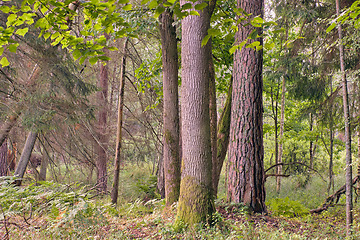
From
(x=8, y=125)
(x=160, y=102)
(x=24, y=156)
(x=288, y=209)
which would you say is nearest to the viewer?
(x=288, y=209)

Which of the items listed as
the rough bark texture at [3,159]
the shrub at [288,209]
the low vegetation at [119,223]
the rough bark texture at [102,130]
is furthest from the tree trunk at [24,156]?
the shrub at [288,209]

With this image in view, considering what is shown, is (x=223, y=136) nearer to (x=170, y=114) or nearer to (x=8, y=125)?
(x=170, y=114)

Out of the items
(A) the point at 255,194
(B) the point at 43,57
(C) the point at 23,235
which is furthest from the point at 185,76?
(B) the point at 43,57

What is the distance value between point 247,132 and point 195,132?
3.81 feet

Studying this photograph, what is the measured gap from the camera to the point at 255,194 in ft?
14.9

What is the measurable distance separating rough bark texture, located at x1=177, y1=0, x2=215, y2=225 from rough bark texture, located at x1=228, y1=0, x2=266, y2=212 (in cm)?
85

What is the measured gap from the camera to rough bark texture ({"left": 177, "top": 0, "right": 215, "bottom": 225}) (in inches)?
152

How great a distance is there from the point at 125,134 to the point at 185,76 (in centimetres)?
723

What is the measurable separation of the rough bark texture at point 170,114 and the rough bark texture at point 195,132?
1.54 meters

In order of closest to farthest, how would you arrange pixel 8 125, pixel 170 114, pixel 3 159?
1. pixel 170 114
2. pixel 8 125
3. pixel 3 159

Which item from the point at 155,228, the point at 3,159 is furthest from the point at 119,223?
the point at 3,159

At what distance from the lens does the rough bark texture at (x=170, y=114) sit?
554cm

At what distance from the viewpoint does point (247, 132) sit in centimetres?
462

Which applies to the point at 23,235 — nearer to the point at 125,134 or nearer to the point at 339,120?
the point at 125,134
